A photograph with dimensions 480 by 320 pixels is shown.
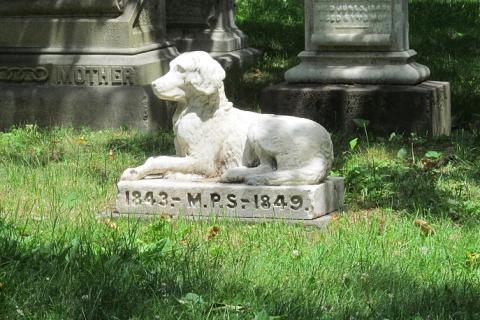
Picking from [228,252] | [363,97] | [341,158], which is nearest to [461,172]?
[341,158]

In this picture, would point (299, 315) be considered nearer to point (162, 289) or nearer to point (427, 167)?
point (162, 289)

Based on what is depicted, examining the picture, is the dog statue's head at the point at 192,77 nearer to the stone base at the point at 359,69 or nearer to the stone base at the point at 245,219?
the stone base at the point at 245,219

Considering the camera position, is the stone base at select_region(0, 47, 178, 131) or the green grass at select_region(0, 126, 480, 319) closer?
the green grass at select_region(0, 126, 480, 319)

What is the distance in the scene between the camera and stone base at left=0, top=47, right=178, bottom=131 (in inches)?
406

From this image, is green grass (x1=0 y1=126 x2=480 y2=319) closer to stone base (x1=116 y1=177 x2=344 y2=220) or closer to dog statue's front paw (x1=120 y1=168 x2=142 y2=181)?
stone base (x1=116 y1=177 x2=344 y2=220)

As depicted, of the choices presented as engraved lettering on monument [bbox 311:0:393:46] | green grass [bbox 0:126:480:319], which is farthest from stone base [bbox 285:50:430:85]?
green grass [bbox 0:126:480:319]

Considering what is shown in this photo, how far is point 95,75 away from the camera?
34.2 feet

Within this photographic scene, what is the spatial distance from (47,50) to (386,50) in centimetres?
310

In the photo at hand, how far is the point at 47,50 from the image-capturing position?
10.6 metres

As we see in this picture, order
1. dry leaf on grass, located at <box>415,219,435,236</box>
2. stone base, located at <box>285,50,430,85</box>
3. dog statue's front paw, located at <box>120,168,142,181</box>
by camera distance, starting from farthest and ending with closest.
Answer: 1. stone base, located at <box>285,50,430,85</box>
2. dog statue's front paw, located at <box>120,168,142,181</box>
3. dry leaf on grass, located at <box>415,219,435,236</box>

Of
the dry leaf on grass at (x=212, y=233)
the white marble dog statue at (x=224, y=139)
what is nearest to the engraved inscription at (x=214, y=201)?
the white marble dog statue at (x=224, y=139)

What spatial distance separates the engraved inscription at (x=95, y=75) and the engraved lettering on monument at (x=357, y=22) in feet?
5.77

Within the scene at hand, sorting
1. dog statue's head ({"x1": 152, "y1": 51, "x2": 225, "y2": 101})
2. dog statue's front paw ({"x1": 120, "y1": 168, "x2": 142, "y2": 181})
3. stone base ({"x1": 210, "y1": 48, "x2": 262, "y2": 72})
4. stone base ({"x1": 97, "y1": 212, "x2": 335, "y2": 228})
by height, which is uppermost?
dog statue's head ({"x1": 152, "y1": 51, "x2": 225, "y2": 101})

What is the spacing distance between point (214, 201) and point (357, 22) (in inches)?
147
